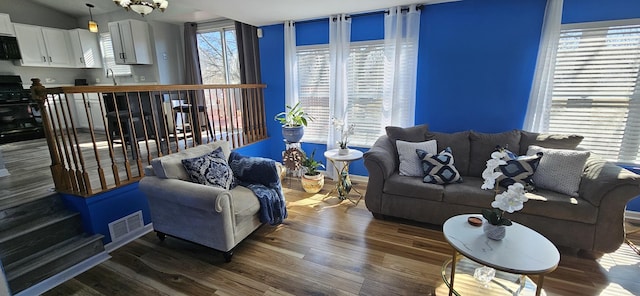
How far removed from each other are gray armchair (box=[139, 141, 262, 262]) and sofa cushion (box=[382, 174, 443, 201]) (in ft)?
4.41

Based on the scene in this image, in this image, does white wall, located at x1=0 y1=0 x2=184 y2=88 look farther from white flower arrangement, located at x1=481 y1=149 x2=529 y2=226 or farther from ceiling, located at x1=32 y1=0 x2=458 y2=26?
white flower arrangement, located at x1=481 y1=149 x2=529 y2=226

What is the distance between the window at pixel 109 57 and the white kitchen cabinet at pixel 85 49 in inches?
6.2

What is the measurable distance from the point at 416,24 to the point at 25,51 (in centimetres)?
708

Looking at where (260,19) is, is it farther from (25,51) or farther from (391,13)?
(25,51)

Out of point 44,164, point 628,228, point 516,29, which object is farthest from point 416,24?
point 44,164

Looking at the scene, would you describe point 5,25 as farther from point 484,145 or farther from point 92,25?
point 484,145

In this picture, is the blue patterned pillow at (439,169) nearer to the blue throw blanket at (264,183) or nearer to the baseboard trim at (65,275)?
the blue throw blanket at (264,183)

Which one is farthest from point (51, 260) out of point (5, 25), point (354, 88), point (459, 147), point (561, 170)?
point (5, 25)

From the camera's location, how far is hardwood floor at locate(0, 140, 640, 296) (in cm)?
192

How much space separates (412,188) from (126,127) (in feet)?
12.5

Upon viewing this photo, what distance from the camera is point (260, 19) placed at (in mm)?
3775

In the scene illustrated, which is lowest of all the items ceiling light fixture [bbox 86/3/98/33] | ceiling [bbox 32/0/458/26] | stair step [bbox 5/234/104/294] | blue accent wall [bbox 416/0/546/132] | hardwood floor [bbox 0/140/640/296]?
hardwood floor [bbox 0/140/640/296]

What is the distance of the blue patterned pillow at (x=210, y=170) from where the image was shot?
7.74 ft

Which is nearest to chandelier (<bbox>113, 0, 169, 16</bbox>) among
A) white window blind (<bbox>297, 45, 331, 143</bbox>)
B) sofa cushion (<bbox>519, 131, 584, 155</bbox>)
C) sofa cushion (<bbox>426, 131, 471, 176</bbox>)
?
white window blind (<bbox>297, 45, 331, 143</bbox>)
